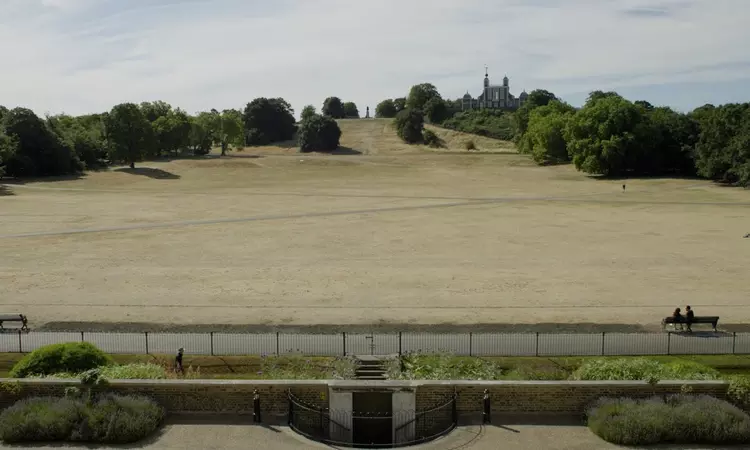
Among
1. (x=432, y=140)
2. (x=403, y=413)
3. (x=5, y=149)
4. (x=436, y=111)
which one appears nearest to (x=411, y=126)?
(x=432, y=140)

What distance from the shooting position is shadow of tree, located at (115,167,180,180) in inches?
3489

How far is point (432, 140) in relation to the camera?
133875 millimetres

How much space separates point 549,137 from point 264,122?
62891 mm

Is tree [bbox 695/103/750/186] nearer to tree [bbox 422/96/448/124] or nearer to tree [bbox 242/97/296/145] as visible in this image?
tree [bbox 422/96/448/124]

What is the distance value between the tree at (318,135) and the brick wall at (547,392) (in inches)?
4444

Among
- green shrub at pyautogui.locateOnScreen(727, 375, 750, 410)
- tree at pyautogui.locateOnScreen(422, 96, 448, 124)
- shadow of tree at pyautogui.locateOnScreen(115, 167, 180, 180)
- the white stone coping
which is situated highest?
tree at pyautogui.locateOnScreen(422, 96, 448, 124)

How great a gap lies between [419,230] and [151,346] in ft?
87.1

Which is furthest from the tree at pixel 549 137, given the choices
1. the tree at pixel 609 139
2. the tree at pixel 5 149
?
the tree at pixel 5 149

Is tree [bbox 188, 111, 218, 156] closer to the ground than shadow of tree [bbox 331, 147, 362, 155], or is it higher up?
higher up

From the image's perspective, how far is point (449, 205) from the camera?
198ft

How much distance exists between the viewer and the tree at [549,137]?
9856cm

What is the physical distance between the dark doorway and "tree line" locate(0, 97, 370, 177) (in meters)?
74.2

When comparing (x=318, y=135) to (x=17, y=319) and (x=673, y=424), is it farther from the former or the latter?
(x=673, y=424)

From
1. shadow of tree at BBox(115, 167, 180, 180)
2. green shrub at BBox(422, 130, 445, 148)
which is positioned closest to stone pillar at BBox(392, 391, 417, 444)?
shadow of tree at BBox(115, 167, 180, 180)
